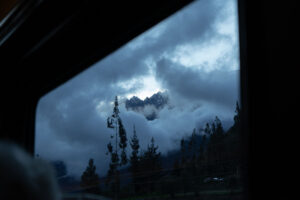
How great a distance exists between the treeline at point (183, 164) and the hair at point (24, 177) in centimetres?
48

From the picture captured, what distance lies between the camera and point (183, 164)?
3.38 ft

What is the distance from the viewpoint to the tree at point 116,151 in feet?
4.54

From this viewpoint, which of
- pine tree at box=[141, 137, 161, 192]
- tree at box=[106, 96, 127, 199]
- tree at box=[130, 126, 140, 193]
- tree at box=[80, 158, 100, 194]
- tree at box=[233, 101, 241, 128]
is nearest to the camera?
tree at box=[233, 101, 241, 128]

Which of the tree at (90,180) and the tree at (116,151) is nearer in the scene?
the tree at (116,151)

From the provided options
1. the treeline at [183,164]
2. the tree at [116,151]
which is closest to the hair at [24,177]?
the treeline at [183,164]

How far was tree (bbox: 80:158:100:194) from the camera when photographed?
4.92 ft

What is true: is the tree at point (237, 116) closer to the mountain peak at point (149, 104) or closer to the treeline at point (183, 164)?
the treeline at point (183, 164)

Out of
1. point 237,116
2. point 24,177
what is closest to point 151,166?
point 237,116

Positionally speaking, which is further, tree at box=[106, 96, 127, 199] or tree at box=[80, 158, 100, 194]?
tree at box=[80, 158, 100, 194]

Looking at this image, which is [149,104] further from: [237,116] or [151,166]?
[237,116]

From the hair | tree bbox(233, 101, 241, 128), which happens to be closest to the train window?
tree bbox(233, 101, 241, 128)

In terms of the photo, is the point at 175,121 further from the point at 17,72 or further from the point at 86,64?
the point at 17,72

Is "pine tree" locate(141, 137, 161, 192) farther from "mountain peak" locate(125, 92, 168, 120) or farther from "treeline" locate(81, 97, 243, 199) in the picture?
"mountain peak" locate(125, 92, 168, 120)

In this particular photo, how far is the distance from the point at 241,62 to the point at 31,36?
1184 mm
